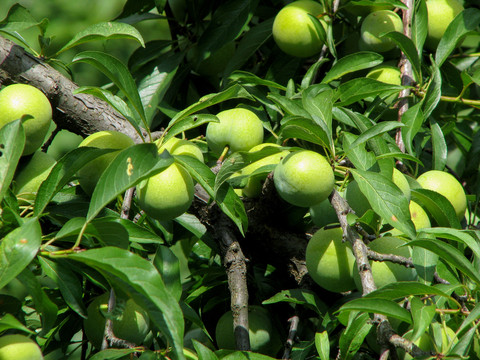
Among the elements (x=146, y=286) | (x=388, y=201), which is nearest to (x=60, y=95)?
(x=146, y=286)

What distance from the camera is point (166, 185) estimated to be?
0.86 m

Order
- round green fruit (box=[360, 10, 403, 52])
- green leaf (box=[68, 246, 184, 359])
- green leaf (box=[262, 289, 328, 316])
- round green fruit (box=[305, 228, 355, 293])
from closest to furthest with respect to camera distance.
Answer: green leaf (box=[68, 246, 184, 359]), round green fruit (box=[305, 228, 355, 293]), green leaf (box=[262, 289, 328, 316]), round green fruit (box=[360, 10, 403, 52])

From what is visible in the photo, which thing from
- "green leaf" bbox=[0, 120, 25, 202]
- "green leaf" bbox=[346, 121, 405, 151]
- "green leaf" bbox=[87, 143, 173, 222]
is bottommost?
"green leaf" bbox=[346, 121, 405, 151]

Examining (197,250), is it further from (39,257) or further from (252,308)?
(39,257)

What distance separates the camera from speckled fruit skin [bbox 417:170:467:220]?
116 cm

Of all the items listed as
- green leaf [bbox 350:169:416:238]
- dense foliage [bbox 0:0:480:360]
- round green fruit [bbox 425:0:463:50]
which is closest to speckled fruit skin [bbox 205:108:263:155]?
dense foliage [bbox 0:0:480:360]

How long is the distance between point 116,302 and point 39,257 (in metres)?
0.18

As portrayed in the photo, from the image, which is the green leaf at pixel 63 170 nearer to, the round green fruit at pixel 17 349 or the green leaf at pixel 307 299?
the round green fruit at pixel 17 349

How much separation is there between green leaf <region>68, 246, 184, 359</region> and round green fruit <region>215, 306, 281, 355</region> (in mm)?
480

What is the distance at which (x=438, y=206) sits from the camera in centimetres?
100

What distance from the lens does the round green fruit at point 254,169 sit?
1.04m

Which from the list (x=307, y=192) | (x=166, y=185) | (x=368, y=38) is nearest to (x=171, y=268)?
(x=166, y=185)

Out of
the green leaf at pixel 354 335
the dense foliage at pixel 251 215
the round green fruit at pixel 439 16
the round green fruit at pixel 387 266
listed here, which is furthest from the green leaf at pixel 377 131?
the round green fruit at pixel 439 16

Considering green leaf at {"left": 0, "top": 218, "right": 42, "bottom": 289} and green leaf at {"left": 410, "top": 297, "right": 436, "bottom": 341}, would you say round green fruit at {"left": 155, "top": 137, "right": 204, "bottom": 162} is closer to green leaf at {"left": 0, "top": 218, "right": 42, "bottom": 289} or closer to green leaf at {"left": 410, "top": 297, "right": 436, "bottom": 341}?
green leaf at {"left": 0, "top": 218, "right": 42, "bottom": 289}
